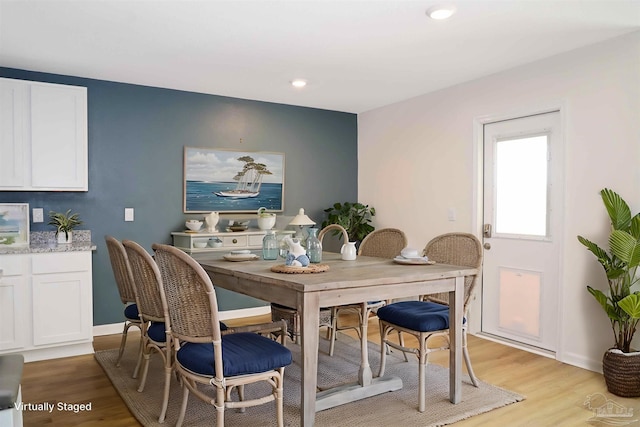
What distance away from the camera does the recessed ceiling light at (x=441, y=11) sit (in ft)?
9.11

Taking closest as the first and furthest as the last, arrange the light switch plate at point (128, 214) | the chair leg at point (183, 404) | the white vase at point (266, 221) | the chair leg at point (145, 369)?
1. the chair leg at point (183, 404)
2. the chair leg at point (145, 369)
3. the light switch plate at point (128, 214)
4. the white vase at point (266, 221)

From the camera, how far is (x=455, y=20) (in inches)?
118

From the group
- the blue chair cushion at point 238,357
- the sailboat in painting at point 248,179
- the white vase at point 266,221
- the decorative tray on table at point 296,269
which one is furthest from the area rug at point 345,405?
the sailboat in painting at point 248,179

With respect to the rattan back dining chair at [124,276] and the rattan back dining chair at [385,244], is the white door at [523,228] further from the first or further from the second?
the rattan back dining chair at [124,276]

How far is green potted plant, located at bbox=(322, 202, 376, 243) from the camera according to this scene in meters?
5.53

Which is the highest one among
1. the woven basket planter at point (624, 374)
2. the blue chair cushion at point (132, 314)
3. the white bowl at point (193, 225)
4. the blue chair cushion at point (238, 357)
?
the white bowl at point (193, 225)

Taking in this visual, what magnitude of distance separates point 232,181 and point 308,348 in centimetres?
310

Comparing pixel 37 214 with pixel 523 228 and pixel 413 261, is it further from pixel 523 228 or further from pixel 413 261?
pixel 523 228

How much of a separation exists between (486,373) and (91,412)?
2.58 meters

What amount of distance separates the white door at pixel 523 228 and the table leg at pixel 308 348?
7.80ft

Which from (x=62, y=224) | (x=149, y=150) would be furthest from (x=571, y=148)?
(x=62, y=224)

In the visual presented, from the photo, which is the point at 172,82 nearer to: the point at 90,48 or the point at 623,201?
the point at 90,48

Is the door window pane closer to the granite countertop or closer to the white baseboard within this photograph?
the white baseboard

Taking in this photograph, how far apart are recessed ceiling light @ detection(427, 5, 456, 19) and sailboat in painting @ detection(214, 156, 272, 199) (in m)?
2.77
